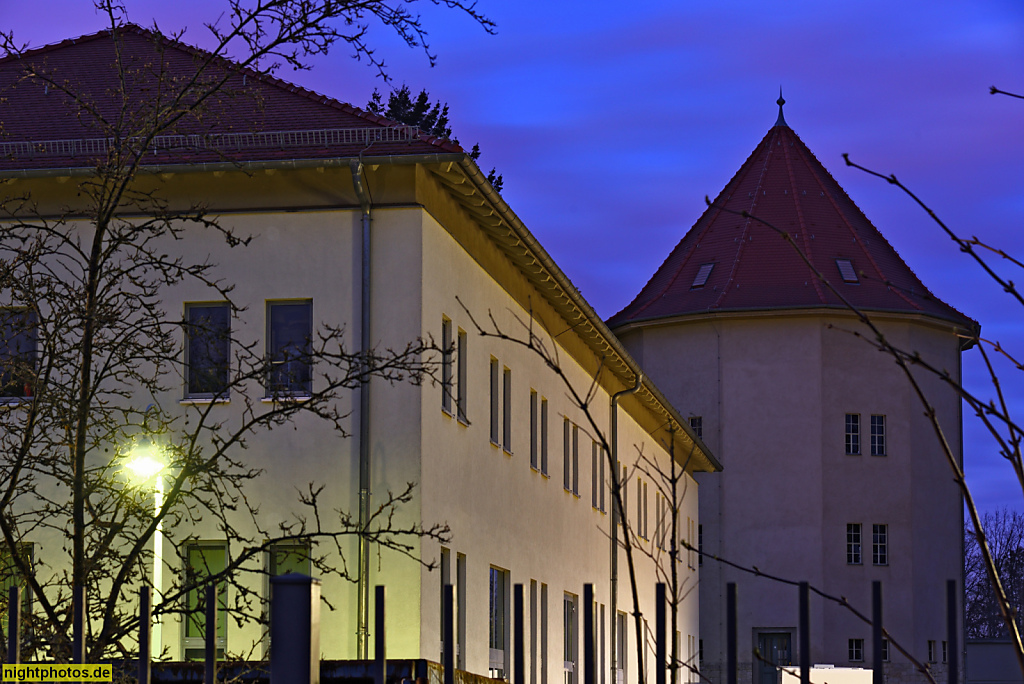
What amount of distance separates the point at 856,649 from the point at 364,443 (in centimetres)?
3520

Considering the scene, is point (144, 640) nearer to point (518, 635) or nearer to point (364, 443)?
point (518, 635)

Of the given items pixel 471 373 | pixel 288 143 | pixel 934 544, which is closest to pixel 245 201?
pixel 288 143

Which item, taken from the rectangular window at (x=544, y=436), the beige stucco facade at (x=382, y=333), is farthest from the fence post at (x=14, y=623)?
the rectangular window at (x=544, y=436)

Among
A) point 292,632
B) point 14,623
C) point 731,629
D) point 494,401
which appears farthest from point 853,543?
point 292,632

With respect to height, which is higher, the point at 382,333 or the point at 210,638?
the point at 382,333

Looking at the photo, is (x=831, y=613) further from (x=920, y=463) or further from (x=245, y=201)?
(x=245, y=201)

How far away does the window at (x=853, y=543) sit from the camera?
52062 mm

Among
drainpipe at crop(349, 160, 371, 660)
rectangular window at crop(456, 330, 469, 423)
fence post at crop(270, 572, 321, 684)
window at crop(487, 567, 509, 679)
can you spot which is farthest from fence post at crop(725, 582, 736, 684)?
window at crop(487, 567, 509, 679)

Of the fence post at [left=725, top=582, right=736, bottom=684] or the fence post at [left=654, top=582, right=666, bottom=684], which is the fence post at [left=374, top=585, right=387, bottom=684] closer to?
the fence post at [left=654, top=582, right=666, bottom=684]

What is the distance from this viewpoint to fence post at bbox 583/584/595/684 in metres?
4.07

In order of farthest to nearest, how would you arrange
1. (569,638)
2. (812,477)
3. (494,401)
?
(812,477)
(569,638)
(494,401)

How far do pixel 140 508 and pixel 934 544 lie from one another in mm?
49334

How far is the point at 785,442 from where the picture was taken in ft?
172

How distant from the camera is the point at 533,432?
94.3 feet
